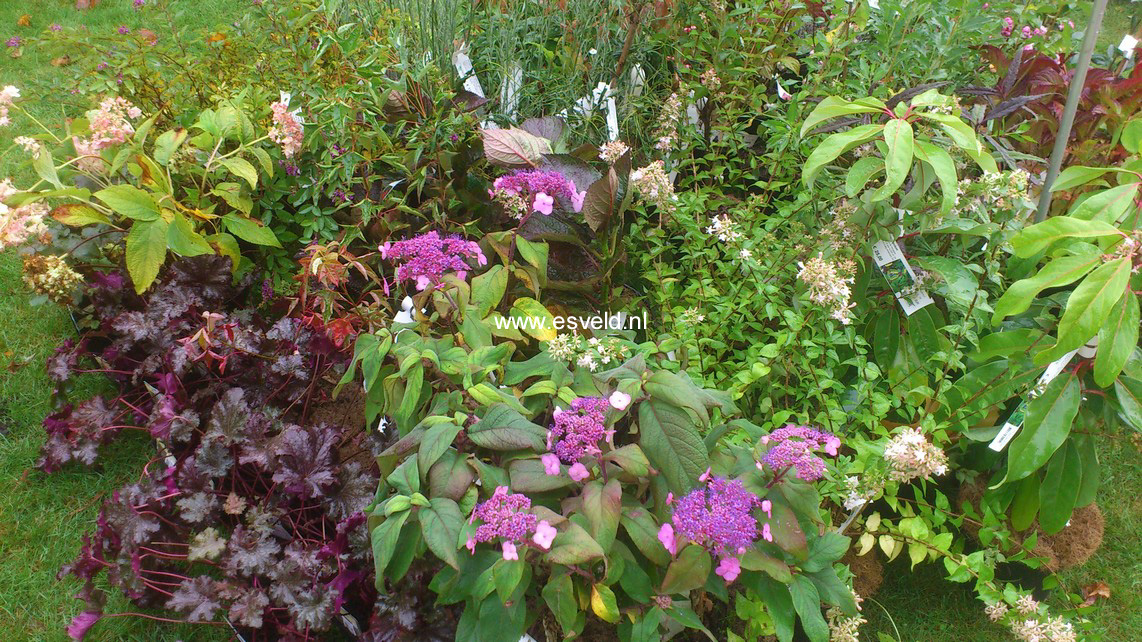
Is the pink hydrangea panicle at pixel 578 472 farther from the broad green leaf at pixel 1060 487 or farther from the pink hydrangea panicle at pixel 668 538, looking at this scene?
the broad green leaf at pixel 1060 487

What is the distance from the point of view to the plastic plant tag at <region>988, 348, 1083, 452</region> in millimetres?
1644

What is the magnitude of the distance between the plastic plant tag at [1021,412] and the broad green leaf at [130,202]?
7.19 feet

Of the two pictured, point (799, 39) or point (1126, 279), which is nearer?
point (1126, 279)

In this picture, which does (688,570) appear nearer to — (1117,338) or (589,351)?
(589,351)

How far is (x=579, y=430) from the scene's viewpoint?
124 centimetres

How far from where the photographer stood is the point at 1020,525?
1801 millimetres

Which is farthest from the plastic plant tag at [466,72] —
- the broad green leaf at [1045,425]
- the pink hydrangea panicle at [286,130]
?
the broad green leaf at [1045,425]

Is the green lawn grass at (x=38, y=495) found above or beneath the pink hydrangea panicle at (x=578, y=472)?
A: beneath

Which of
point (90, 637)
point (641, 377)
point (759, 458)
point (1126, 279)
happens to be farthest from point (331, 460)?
point (1126, 279)

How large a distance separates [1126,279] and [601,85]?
58.3 inches

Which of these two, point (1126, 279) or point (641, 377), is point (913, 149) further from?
point (641, 377)

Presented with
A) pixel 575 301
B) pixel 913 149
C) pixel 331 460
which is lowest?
pixel 331 460

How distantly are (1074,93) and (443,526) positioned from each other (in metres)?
1.77

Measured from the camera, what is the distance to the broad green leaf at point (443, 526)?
120 cm
